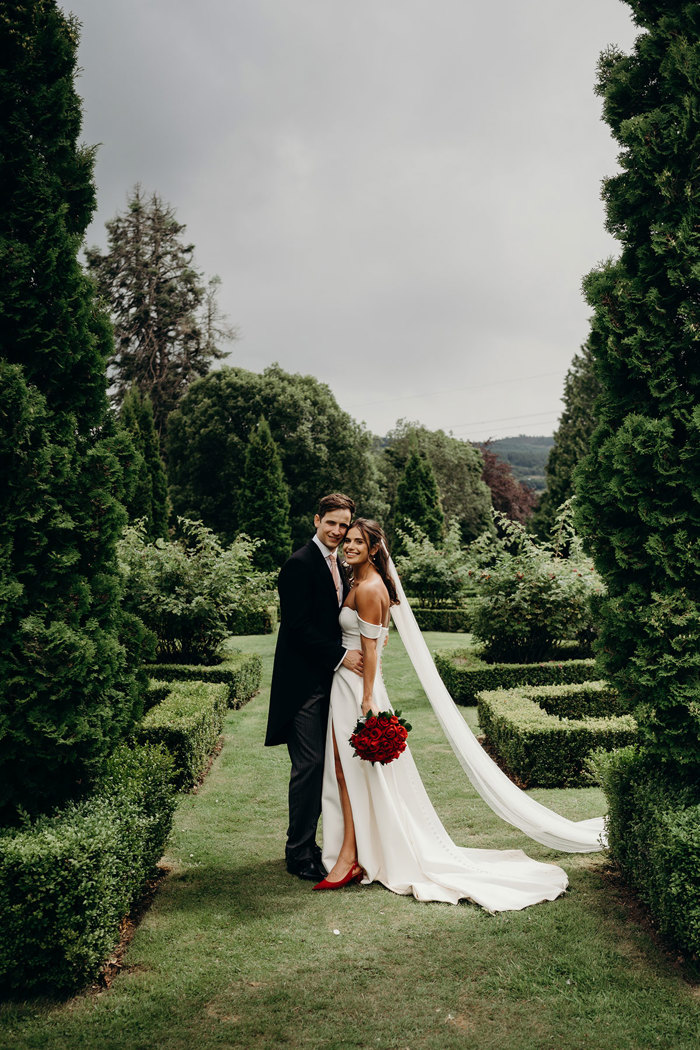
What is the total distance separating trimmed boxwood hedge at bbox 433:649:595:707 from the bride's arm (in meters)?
5.33

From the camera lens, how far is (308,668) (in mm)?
5035

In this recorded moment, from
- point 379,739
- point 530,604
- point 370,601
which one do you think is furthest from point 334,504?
point 530,604

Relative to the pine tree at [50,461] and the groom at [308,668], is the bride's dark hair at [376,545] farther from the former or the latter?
the pine tree at [50,461]

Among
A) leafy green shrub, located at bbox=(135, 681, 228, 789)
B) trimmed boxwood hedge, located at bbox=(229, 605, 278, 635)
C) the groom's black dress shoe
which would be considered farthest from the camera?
trimmed boxwood hedge, located at bbox=(229, 605, 278, 635)

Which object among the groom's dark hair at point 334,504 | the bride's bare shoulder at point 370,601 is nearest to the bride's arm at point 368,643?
the bride's bare shoulder at point 370,601

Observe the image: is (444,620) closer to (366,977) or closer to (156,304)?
(366,977)

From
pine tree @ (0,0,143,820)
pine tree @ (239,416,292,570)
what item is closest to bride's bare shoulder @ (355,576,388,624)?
pine tree @ (0,0,143,820)

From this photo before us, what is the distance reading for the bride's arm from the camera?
483cm

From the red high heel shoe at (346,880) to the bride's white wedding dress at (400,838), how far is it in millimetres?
69

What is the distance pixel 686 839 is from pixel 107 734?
301cm

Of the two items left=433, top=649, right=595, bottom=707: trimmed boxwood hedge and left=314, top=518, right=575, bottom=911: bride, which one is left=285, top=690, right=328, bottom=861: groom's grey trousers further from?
left=433, top=649, right=595, bottom=707: trimmed boxwood hedge

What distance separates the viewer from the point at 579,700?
800 cm

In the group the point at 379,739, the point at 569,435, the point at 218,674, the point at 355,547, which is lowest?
the point at 218,674

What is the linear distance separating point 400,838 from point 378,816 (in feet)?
0.62
